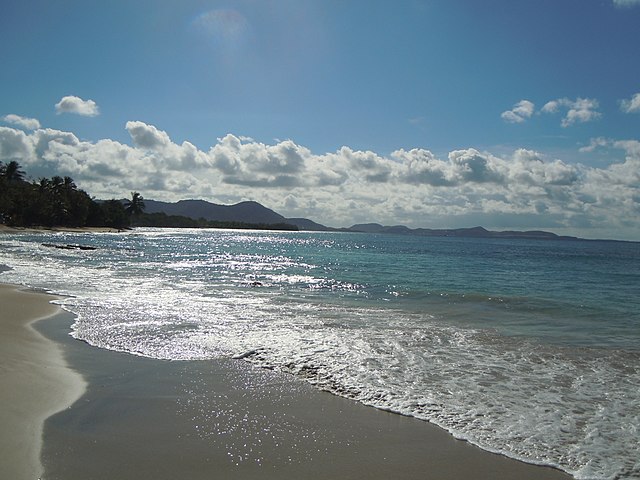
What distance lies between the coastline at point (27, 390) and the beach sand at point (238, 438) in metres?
0.10

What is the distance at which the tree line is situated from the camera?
317ft

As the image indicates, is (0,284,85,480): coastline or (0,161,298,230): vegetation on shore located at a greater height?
(0,161,298,230): vegetation on shore

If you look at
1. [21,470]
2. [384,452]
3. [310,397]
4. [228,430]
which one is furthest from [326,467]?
[21,470]

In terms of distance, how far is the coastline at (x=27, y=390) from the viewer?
4986mm

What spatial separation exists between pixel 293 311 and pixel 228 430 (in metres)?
10.5

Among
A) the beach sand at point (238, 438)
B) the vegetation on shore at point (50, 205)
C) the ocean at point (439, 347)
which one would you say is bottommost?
the ocean at point (439, 347)

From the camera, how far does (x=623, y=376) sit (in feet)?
31.0

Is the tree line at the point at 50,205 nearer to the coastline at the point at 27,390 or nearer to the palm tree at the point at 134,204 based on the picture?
the palm tree at the point at 134,204

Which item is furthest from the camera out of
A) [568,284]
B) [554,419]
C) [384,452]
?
[568,284]

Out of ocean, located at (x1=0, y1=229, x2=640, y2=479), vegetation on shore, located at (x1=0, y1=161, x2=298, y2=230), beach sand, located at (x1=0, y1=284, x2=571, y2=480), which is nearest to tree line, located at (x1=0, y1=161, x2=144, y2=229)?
vegetation on shore, located at (x1=0, y1=161, x2=298, y2=230)

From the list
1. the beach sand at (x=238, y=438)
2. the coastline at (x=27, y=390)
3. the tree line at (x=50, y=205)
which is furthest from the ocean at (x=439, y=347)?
the tree line at (x=50, y=205)

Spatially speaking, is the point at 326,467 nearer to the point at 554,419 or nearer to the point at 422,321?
the point at 554,419

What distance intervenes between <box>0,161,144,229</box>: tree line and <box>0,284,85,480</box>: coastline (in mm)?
93797

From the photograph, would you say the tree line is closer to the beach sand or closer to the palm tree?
the palm tree
